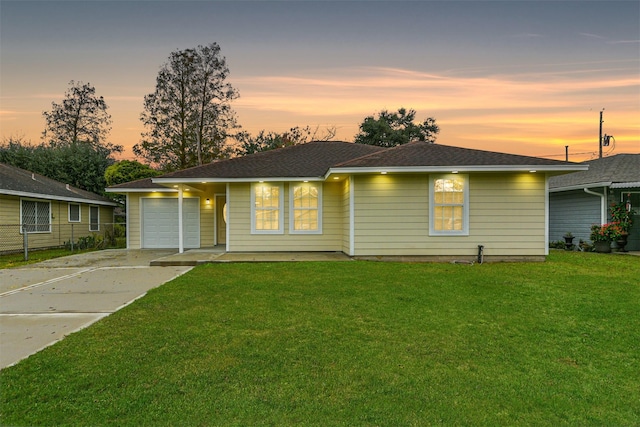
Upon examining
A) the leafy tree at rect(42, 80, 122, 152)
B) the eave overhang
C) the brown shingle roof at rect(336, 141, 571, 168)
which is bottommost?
the eave overhang

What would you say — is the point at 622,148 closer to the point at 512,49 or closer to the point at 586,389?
the point at 512,49

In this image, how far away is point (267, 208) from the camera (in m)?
11.2

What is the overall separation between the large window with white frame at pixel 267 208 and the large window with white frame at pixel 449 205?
447 cm

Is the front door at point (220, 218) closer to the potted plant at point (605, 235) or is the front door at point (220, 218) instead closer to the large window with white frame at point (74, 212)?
the large window with white frame at point (74, 212)

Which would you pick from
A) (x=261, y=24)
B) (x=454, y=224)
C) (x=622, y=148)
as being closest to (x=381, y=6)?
(x=261, y=24)

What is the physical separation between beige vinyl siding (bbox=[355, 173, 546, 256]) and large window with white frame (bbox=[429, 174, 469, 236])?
0.44 ft

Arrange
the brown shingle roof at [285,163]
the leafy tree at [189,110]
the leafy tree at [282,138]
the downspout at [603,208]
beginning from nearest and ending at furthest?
the brown shingle roof at [285,163] → the downspout at [603,208] → the leafy tree at [189,110] → the leafy tree at [282,138]

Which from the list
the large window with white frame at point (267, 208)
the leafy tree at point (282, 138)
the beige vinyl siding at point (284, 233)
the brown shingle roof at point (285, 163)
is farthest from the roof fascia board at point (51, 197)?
the leafy tree at point (282, 138)

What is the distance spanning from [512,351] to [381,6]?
1073 centimetres

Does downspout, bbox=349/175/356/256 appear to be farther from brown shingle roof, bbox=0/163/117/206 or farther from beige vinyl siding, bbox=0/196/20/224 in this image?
beige vinyl siding, bbox=0/196/20/224

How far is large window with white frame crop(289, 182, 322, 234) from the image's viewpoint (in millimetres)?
11180

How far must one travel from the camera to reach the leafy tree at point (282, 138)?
3005cm

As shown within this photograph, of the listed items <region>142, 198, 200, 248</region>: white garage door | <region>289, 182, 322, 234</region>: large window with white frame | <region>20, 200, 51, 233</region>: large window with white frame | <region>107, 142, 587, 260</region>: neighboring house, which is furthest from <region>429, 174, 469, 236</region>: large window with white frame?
<region>20, 200, 51, 233</region>: large window with white frame

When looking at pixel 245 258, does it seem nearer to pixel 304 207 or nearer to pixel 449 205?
pixel 304 207
